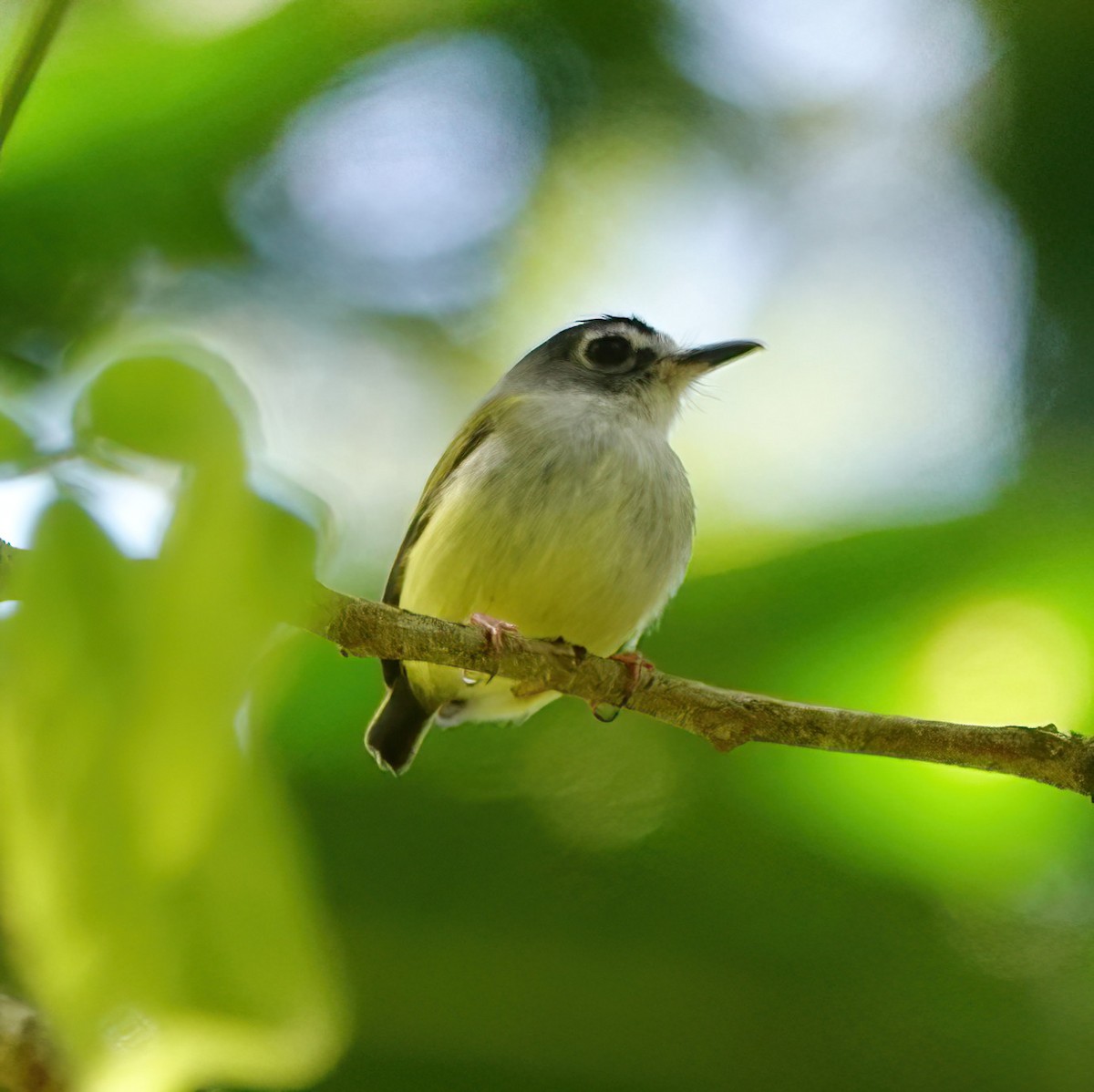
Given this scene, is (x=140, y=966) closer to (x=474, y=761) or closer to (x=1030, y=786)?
(x=474, y=761)

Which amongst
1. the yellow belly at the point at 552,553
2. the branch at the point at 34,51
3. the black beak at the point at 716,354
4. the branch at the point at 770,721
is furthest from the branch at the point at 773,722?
the black beak at the point at 716,354

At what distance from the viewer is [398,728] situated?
1.96m

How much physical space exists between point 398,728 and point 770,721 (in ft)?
2.50

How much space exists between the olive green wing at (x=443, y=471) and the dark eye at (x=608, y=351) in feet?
0.76

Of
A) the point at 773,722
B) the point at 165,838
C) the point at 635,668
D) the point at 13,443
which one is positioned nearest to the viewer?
the point at 165,838

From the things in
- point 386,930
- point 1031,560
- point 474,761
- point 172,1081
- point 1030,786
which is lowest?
point 172,1081

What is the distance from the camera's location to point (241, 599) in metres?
0.23

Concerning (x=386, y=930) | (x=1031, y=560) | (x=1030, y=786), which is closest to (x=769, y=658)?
(x=1031, y=560)

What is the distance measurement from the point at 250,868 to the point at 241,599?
5cm

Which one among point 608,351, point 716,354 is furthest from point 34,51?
point 608,351

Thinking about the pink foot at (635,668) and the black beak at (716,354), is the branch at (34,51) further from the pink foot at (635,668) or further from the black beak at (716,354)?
the black beak at (716,354)

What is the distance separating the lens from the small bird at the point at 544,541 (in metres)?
2.02

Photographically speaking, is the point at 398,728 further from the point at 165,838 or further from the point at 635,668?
the point at 165,838

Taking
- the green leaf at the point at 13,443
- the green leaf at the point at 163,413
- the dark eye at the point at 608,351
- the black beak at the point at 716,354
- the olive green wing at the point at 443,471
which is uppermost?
the dark eye at the point at 608,351
